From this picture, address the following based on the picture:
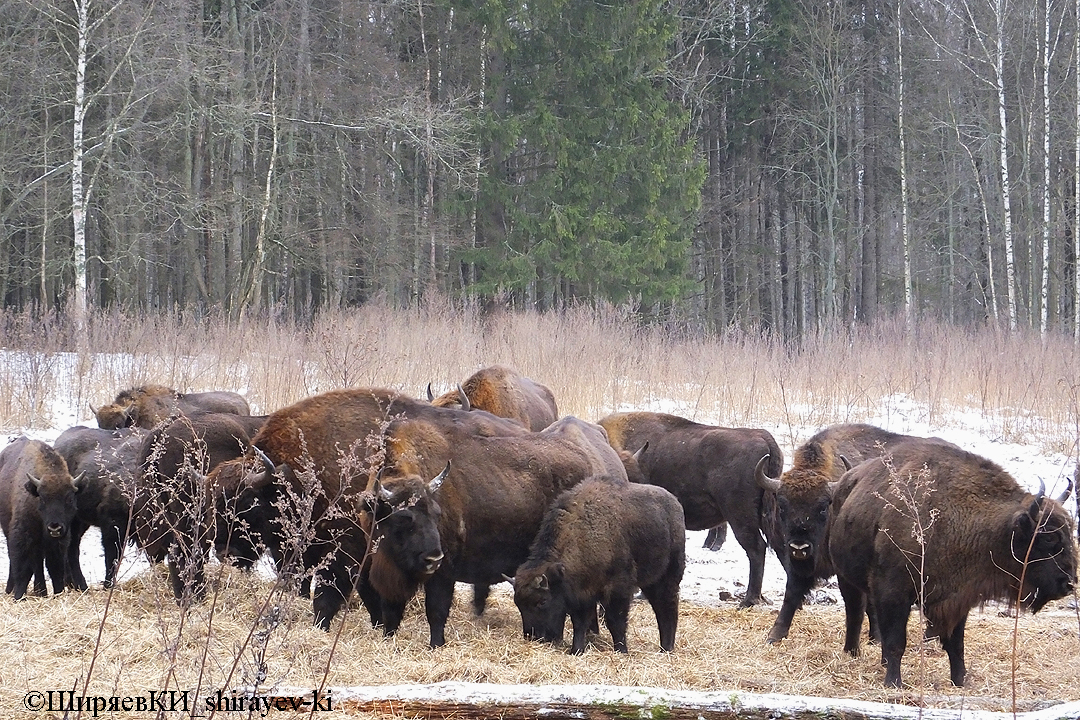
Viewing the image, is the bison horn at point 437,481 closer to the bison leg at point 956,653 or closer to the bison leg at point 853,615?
the bison leg at point 853,615

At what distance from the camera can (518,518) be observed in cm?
764

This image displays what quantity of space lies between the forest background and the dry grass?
562cm

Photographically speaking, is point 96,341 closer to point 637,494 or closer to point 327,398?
point 327,398

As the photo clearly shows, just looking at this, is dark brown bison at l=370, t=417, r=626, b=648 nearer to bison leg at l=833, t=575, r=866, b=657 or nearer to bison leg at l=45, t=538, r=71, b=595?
bison leg at l=833, t=575, r=866, b=657

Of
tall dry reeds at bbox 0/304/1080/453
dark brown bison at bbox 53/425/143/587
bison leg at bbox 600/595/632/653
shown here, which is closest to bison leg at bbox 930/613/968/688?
bison leg at bbox 600/595/632/653

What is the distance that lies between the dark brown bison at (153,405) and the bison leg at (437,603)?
373 cm

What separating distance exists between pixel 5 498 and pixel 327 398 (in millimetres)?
3123

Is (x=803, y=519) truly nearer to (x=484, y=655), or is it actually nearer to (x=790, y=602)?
(x=790, y=602)

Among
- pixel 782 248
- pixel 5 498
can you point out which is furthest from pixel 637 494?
pixel 782 248

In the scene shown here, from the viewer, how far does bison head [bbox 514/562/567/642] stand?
711 cm

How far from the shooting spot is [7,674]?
539 cm

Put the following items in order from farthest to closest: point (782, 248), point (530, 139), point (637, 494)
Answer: point (782, 248)
point (530, 139)
point (637, 494)

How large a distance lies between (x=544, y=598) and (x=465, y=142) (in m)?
20.1

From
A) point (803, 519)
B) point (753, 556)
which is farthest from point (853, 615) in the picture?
point (753, 556)
